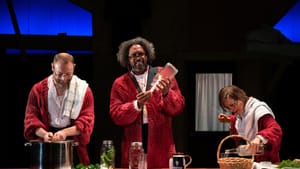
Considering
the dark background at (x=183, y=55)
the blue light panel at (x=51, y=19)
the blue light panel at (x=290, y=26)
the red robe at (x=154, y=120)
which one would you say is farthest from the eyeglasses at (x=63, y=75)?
the blue light panel at (x=290, y=26)

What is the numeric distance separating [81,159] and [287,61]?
111 inches

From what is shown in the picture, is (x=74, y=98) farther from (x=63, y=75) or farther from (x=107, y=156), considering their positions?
(x=107, y=156)

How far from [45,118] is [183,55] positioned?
2.24 m

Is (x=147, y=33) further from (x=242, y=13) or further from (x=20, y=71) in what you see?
(x=20, y=71)

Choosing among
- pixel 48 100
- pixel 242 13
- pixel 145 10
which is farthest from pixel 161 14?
pixel 48 100

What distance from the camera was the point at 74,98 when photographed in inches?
134

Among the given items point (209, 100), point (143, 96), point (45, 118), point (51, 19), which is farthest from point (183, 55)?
point (45, 118)

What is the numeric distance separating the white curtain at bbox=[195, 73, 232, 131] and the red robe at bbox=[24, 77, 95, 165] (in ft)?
6.85

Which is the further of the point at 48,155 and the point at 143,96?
the point at 143,96

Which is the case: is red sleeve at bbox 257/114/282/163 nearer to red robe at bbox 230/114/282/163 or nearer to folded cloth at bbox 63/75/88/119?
red robe at bbox 230/114/282/163

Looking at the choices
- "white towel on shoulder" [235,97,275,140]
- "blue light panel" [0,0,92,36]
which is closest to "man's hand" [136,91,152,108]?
"white towel on shoulder" [235,97,275,140]

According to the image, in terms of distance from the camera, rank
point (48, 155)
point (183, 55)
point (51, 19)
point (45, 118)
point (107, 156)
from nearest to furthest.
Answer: point (48, 155), point (107, 156), point (45, 118), point (183, 55), point (51, 19)

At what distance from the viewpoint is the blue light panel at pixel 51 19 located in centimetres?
543

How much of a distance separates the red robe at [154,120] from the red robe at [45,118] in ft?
0.53
